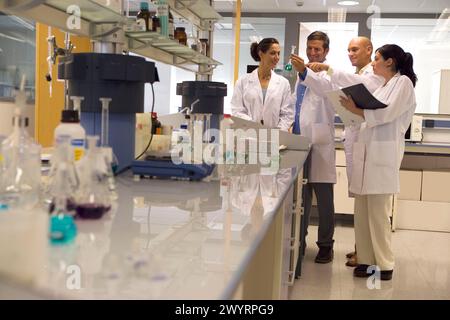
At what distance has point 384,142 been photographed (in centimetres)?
315

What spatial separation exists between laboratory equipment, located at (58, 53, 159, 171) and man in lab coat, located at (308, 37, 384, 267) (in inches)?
70.9

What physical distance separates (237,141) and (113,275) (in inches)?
83.5

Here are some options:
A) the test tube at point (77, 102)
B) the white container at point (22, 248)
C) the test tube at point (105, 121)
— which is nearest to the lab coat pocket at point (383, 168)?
the test tube at point (105, 121)

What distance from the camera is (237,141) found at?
9.62 feet

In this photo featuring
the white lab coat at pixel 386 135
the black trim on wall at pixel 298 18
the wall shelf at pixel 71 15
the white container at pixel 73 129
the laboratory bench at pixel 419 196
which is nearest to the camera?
the white container at pixel 73 129

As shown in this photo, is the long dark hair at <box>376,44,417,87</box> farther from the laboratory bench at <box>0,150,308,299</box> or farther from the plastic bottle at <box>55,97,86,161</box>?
the plastic bottle at <box>55,97,86,161</box>

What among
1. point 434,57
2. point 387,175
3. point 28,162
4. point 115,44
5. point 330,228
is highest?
point 434,57

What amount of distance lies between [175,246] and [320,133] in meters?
2.72

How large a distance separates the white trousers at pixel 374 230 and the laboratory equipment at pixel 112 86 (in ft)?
5.95

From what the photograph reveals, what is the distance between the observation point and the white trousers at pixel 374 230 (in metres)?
3.23

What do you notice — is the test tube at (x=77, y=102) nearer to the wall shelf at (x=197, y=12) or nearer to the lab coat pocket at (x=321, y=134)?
the wall shelf at (x=197, y=12)

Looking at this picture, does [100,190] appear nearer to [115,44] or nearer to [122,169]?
[122,169]

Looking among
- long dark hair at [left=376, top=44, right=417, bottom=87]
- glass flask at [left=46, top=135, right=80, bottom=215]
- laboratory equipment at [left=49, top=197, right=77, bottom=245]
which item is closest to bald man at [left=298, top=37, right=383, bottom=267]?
long dark hair at [left=376, top=44, right=417, bottom=87]

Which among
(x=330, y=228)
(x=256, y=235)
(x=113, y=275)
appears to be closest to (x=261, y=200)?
(x=256, y=235)
